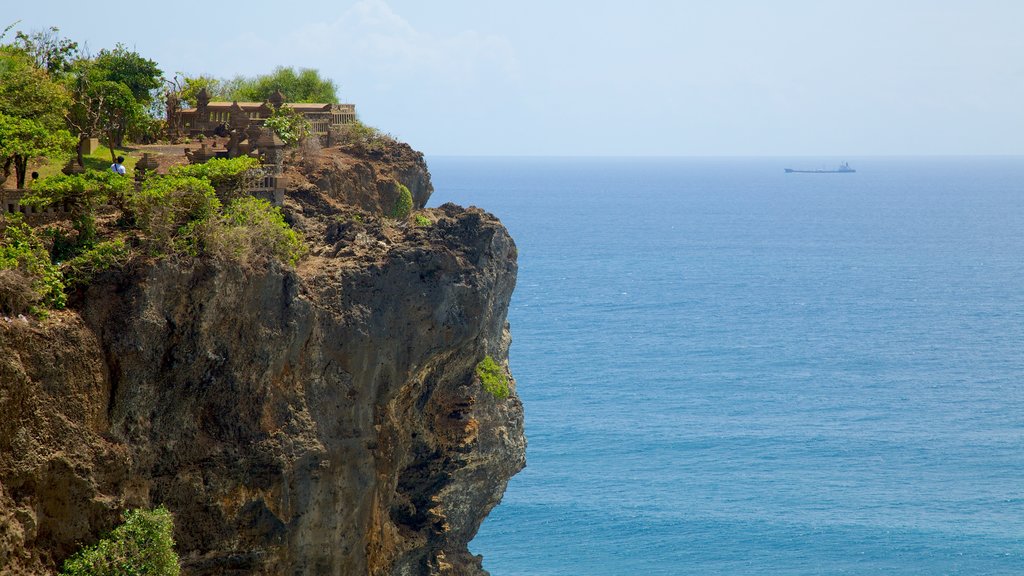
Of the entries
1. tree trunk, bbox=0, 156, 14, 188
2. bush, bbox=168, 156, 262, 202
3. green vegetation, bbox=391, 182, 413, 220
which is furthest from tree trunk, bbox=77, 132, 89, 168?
green vegetation, bbox=391, 182, 413, 220

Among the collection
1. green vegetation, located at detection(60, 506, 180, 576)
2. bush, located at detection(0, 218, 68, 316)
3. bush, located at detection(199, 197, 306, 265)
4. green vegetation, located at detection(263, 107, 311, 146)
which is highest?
green vegetation, located at detection(263, 107, 311, 146)

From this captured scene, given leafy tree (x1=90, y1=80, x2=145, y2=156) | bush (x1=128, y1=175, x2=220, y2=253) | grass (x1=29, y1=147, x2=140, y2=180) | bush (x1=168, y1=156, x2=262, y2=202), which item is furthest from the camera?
leafy tree (x1=90, y1=80, x2=145, y2=156)

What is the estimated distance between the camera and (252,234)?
116 feet

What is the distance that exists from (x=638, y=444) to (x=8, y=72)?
53098 mm

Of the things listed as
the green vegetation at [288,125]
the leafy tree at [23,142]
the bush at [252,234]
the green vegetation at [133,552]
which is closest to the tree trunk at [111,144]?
the leafy tree at [23,142]

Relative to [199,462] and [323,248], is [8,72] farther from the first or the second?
[199,462]

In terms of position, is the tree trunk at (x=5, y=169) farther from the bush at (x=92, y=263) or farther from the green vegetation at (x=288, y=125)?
the green vegetation at (x=288, y=125)

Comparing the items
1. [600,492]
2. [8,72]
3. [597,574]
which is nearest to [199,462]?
[8,72]

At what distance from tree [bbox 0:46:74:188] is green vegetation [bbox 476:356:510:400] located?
16165 mm

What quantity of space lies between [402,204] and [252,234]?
16.4 m

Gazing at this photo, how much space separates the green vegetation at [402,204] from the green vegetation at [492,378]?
7.49 m

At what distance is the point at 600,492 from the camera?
7950cm

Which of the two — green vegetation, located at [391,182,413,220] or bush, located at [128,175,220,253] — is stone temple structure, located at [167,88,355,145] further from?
bush, located at [128,175,220,253]

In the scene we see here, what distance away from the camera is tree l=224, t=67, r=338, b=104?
2670 inches
